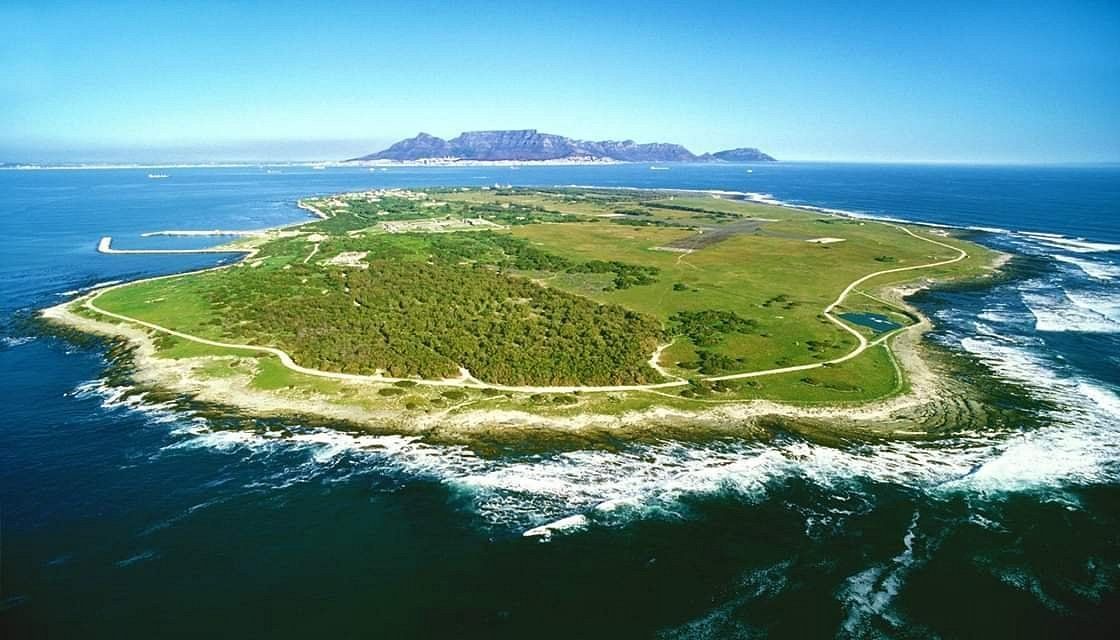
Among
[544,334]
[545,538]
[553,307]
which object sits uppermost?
[553,307]

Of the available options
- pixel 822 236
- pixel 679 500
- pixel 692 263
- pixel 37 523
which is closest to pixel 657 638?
pixel 679 500

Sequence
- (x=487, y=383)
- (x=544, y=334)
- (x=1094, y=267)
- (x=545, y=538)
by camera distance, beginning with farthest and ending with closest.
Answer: (x=1094, y=267), (x=544, y=334), (x=487, y=383), (x=545, y=538)

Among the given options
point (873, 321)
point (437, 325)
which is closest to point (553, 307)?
point (437, 325)

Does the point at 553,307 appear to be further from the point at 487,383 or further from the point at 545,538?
the point at 545,538

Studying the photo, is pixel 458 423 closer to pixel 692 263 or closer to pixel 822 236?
pixel 692 263

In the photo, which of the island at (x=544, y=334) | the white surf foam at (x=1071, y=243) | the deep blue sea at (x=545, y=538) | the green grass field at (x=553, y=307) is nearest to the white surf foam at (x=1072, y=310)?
the island at (x=544, y=334)

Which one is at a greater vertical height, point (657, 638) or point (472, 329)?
point (472, 329)
